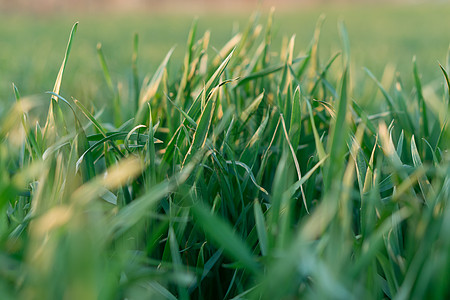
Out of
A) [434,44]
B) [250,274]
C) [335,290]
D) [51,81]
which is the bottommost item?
[434,44]

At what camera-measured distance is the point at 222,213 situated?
0.56m

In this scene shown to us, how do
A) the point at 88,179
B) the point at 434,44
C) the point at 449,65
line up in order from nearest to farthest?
1. the point at 88,179
2. the point at 449,65
3. the point at 434,44

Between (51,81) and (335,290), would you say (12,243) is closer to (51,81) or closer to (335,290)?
(335,290)

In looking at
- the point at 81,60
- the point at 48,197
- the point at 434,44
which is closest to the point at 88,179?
the point at 48,197

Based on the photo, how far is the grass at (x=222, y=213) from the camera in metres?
0.33

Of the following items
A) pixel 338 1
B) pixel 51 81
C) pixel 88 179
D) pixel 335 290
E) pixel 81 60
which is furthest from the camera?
pixel 338 1

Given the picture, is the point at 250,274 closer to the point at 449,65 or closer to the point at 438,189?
the point at 438,189

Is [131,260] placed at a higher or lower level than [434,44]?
higher

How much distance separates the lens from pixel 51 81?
1.95 meters

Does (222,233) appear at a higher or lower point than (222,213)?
higher

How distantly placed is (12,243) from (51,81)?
64.8 inches

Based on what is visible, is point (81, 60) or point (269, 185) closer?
point (269, 185)

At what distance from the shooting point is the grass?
335mm

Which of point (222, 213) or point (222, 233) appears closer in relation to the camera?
point (222, 233)
